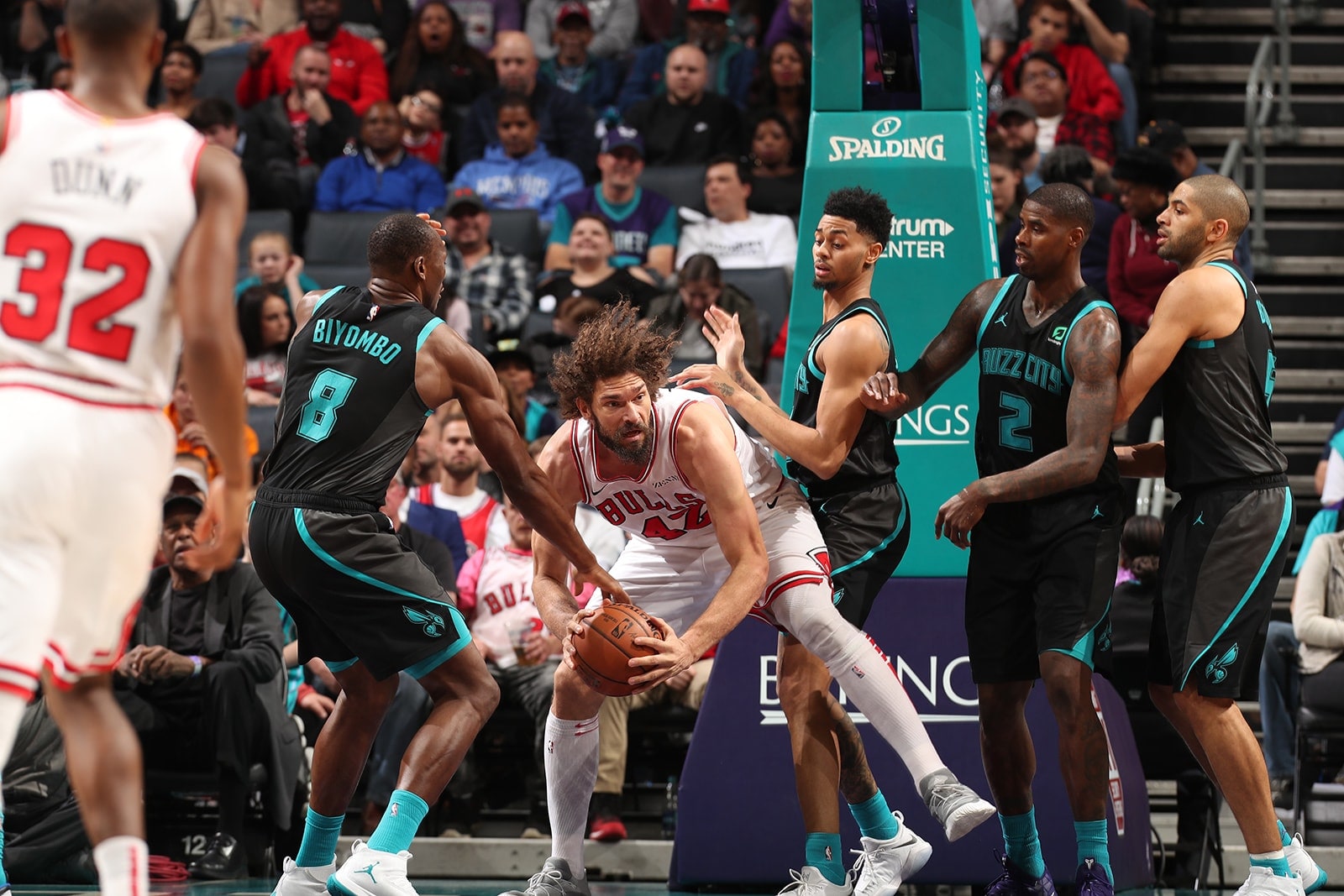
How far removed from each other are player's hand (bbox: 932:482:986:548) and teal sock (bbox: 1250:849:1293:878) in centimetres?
132

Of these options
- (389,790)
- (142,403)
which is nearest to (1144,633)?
(389,790)

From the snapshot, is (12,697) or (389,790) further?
(389,790)

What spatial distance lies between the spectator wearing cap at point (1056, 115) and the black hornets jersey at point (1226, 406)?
5023 mm

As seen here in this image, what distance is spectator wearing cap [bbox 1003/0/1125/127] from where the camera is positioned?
10.4 metres

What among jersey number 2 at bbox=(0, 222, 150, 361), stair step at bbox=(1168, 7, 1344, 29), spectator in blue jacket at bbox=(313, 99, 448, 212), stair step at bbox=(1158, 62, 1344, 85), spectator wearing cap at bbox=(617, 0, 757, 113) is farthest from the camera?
stair step at bbox=(1168, 7, 1344, 29)

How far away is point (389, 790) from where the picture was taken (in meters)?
6.89

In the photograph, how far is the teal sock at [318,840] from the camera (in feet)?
16.0

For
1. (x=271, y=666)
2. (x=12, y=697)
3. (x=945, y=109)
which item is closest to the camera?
(x=12, y=697)

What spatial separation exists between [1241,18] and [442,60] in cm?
601

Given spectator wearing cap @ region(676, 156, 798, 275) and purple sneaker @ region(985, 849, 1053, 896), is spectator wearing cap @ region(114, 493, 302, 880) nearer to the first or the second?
purple sneaker @ region(985, 849, 1053, 896)

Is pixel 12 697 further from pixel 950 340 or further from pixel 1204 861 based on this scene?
pixel 1204 861

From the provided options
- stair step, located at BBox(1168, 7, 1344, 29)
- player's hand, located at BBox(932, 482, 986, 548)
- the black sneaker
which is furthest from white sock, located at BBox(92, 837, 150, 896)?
stair step, located at BBox(1168, 7, 1344, 29)

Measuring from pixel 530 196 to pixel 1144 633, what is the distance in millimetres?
5475

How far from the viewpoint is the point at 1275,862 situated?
4.95m
